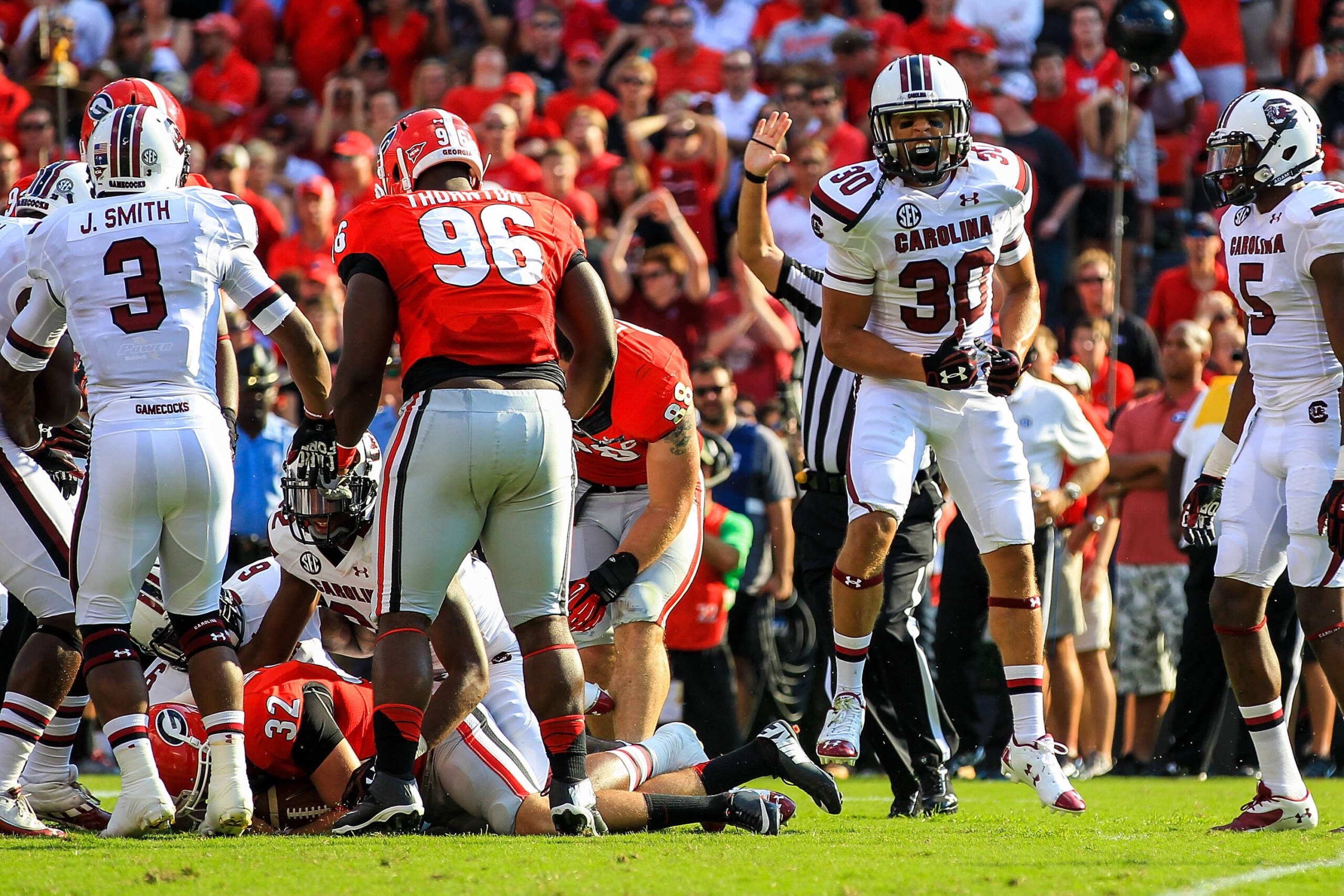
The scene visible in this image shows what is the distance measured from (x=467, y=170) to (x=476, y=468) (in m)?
1.13

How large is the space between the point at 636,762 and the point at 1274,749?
219 cm

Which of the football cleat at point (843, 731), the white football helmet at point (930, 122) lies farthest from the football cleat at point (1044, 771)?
the white football helmet at point (930, 122)

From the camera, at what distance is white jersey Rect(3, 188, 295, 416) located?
16.9ft

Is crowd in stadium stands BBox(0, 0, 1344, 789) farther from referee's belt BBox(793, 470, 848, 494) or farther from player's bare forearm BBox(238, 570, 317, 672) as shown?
player's bare forearm BBox(238, 570, 317, 672)

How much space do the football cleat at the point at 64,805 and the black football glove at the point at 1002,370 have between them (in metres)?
3.37

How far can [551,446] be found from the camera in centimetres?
502

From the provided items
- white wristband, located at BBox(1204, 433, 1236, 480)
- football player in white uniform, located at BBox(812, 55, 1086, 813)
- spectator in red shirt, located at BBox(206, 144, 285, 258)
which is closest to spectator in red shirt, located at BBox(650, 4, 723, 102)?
spectator in red shirt, located at BBox(206, 144, 285, 258)

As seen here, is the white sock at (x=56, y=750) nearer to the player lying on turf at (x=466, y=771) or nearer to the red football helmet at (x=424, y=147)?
the player lying on turf at (x=466, y=771)

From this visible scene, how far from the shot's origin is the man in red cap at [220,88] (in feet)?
45.2

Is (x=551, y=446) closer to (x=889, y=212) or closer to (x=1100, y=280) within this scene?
(x=889, y=212)

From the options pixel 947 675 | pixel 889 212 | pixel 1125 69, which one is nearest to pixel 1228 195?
pixel 889 212

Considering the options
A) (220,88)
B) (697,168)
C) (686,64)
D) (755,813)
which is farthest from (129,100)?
(220,88)

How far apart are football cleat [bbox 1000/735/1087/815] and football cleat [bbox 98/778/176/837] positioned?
2.70 metres

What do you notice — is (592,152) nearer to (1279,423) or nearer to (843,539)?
(843,539)
